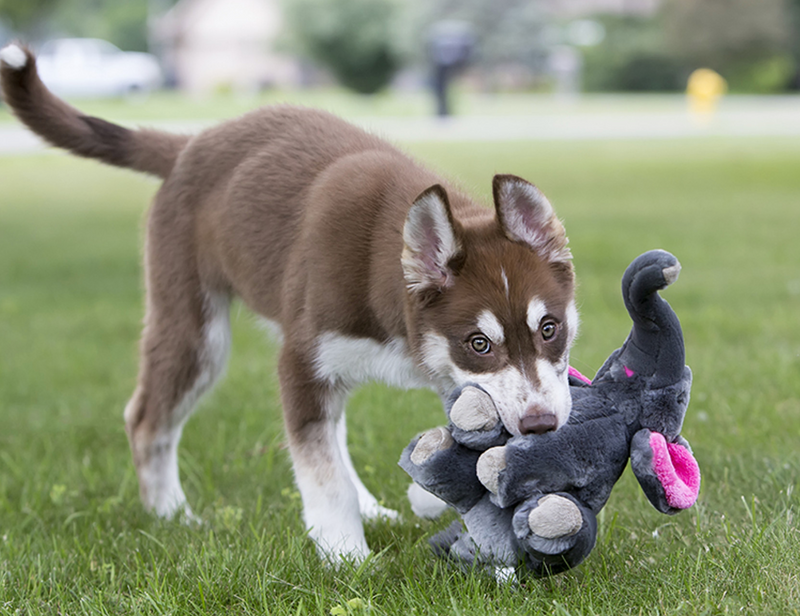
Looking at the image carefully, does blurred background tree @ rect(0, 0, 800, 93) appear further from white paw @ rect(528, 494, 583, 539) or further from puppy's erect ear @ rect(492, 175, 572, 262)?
white paw @ rect(528, 494, 583, 539)

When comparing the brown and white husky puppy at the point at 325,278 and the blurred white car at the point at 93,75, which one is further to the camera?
the blurred white car at the point at 93,75

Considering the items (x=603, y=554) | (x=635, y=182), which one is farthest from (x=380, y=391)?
(x=635, y=182)

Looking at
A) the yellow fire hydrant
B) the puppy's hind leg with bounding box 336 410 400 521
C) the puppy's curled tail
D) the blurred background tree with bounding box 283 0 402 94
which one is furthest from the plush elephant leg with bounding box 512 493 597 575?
the blurred background tree with bounding box 283 0 402 94

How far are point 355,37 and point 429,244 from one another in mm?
46854

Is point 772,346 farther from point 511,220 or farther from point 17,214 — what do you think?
point 17,214

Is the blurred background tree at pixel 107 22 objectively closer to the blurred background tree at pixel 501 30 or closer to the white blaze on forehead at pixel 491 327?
the blurred background tree at pixel 501 30

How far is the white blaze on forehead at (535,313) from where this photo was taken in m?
2.74

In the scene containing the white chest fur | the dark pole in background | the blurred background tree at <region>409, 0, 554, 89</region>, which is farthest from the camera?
the blurred background tree at <region>409, 0, 554, 89</region>

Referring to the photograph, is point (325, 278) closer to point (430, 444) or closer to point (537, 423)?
point (430, 444)

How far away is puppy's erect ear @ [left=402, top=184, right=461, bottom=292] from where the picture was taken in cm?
281

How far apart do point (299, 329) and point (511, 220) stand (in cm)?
90

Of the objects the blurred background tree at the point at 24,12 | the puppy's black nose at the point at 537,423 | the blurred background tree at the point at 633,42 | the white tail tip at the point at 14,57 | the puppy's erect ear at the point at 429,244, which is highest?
the white tail tip at the point at 14,57

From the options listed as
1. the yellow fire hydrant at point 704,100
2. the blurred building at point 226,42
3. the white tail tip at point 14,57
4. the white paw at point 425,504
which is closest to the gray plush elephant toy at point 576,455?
the white paw at point 425,504

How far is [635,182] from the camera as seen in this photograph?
1484 centimetres
